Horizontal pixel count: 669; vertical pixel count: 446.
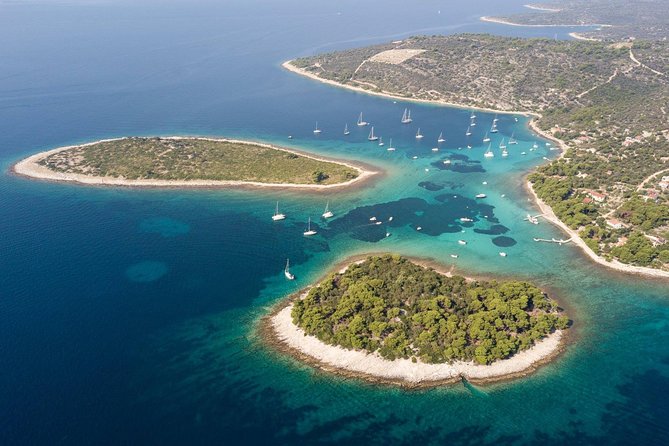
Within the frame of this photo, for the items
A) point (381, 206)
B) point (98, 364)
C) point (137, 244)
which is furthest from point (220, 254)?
point (381, 206)

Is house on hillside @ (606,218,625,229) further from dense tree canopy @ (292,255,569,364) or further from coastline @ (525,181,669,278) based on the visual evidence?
dense tree canopy @ (292,255,569,364)

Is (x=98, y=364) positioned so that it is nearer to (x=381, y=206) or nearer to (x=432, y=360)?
(x=432, y=360)

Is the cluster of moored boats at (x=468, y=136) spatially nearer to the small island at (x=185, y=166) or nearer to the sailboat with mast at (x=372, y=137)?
the sailboat with mast at (x=372, y=137)

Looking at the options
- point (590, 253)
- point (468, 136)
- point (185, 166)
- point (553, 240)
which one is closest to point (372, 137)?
point (468, 136)

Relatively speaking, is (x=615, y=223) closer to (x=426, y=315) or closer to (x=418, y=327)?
(x=426, y=315)

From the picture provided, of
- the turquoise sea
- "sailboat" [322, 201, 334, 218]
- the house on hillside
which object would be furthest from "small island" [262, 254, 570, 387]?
the house on hillside

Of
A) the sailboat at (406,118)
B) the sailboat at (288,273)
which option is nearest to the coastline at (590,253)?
the sailboat at (288,273)
